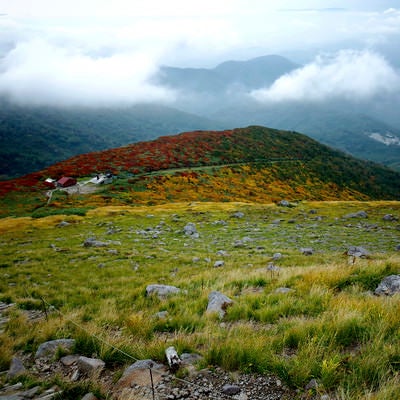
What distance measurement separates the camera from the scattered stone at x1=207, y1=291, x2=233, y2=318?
6547mm

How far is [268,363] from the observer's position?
13.4 ft

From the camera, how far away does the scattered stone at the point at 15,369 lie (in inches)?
177

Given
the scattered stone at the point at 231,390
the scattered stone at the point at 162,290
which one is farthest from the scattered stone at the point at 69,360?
the scattered stone at the point at 162,290

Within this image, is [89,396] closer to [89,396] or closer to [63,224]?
[89,396]

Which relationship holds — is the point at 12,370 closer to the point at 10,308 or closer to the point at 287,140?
the point at 10,308

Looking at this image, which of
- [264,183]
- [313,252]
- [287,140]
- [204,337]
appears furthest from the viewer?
[287,140]

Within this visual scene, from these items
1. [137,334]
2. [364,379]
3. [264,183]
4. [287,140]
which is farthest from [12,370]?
[287,140]

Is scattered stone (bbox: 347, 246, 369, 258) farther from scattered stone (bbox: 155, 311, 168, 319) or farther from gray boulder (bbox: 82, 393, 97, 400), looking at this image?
gray boulder (bbox: 82, 393, 97, 400)

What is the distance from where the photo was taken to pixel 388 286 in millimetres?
6930

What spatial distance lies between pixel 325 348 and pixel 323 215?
1229 inches

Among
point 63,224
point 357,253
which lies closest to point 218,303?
point 357,253

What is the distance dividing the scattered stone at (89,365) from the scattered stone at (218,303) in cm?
277

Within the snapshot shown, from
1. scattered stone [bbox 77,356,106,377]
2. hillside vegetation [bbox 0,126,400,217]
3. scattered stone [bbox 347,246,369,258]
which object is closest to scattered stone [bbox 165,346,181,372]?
scattered stone [bbox 77,356,106,377]

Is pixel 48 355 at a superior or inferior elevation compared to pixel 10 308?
superior
